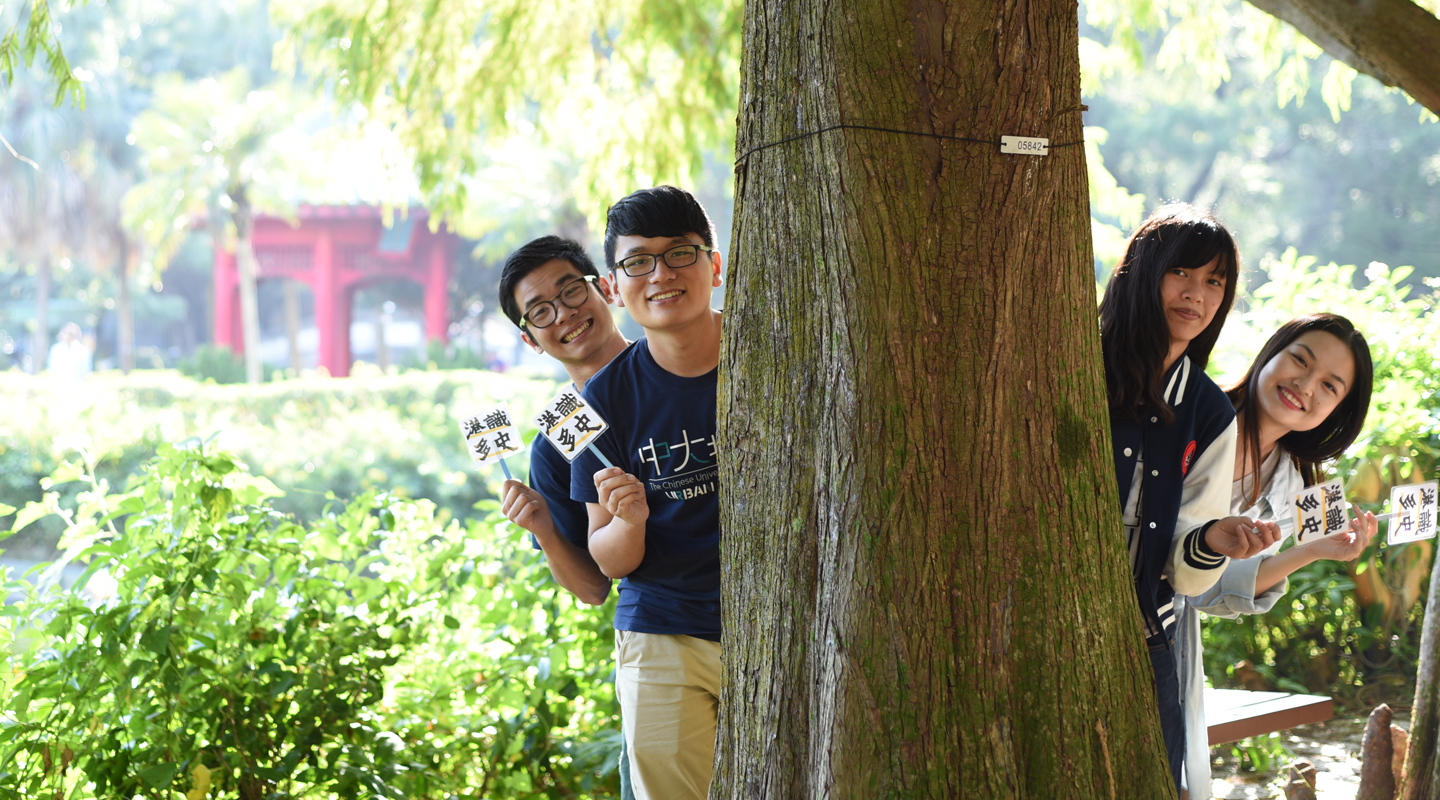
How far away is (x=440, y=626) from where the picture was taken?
3.35 meters

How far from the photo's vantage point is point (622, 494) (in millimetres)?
1980

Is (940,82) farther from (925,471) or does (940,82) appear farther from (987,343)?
(925,471)

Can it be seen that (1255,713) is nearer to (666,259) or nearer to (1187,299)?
(1187,299)

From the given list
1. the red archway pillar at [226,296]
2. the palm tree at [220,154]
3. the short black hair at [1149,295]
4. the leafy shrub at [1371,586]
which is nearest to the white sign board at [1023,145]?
the short black hair at [1149,295]

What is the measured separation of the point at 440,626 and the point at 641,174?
306cm

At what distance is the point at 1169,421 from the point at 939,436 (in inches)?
27.2

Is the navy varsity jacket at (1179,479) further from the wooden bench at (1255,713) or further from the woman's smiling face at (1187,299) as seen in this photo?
the wooden bench at (1255,713)

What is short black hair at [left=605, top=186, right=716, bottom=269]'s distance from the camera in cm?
210

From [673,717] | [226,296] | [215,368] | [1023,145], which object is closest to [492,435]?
[673,717]

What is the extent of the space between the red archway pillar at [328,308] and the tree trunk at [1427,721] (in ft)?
72.3

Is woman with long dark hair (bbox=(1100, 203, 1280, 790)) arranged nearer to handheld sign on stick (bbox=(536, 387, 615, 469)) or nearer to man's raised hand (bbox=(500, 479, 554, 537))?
handheld sign on stick (bbox=(536, 387, 615, 469))

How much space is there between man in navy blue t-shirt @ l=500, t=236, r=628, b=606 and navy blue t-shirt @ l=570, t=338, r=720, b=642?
6.2 inches

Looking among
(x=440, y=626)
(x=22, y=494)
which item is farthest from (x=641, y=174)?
(x=22, y=494)

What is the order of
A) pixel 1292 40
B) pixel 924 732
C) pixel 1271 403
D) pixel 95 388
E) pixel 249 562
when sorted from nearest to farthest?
pixel 924 732
pixel 1271 403
pixel 249 562
pixel 1292 40
pixel 95 388
